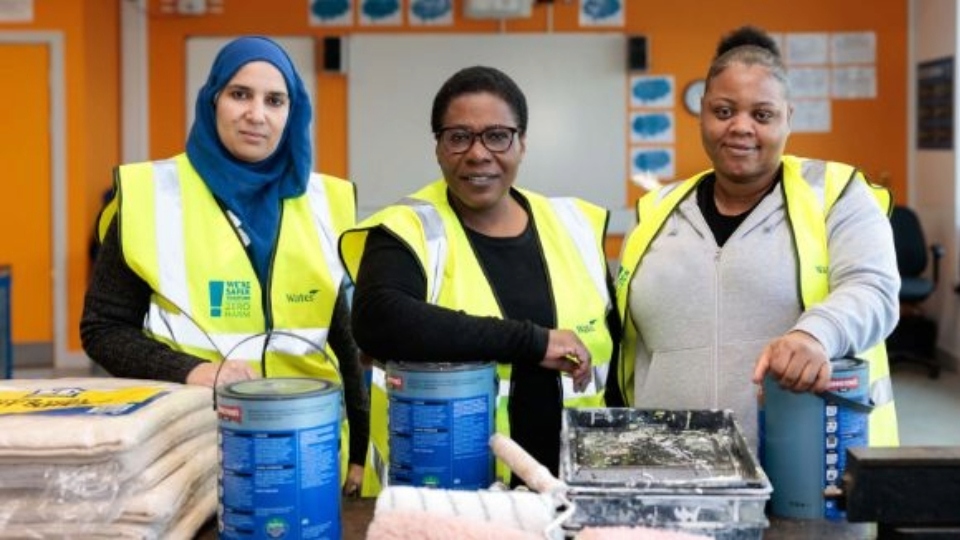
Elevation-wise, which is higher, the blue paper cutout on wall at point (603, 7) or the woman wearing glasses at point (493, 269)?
the blue paper cutout on wall at point (603, 7)

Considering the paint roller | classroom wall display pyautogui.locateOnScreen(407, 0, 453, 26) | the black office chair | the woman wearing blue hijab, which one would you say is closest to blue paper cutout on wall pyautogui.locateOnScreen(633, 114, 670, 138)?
classroom wall display pyautogui.locateOnScreen(407, 0, 453, 26)

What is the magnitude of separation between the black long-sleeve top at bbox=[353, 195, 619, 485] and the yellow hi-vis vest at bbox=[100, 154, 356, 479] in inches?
9.6

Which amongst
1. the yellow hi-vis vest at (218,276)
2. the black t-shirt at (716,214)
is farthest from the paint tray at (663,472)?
the yellow hi-vis vest at (218,276)

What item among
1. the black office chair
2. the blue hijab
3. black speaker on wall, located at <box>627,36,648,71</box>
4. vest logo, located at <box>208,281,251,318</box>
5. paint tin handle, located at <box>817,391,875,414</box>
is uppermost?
black speaker on wall, located at <box>627,36,648,71</box>

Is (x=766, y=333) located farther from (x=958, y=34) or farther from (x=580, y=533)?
(x=958, y=34)

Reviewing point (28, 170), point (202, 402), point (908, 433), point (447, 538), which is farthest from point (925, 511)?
point (28, 170)

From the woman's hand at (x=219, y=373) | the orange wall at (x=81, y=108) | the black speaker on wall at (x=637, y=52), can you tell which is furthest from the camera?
the black speaker on wall at (x=637, y=52)

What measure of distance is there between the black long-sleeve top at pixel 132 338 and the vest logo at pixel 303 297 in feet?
0.18

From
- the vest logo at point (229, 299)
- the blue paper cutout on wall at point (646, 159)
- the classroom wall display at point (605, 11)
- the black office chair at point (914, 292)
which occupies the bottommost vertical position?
the black office chair at point (914, 292)

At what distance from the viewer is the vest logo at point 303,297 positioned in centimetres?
191

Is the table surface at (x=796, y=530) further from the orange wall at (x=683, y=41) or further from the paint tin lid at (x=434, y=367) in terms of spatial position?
the orange wall at (x=683, y=41)

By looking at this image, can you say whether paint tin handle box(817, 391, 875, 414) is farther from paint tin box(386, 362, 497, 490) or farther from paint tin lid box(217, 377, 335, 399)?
Result: paint tin lid box(217, 377, 335, 399)

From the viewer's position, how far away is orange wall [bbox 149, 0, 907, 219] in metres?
7.21

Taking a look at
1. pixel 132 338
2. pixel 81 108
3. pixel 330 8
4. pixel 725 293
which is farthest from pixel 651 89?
pixel 132 338
